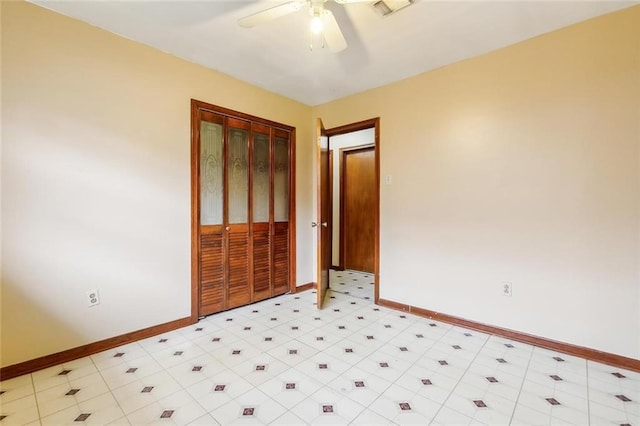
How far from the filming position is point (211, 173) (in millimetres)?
3111

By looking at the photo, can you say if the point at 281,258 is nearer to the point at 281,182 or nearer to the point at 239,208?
the point at 239,208

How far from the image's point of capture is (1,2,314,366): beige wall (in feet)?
6.60

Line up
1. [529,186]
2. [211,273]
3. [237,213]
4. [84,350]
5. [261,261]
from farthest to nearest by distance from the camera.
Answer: [261,261], [237,213], [211,273], [529,186], [84,350]

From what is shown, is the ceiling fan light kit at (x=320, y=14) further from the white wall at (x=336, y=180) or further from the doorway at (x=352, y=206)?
the white wall at (x=336, y=180)

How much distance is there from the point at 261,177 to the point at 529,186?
282 cm

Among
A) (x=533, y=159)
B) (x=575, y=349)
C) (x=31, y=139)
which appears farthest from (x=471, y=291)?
(x=31, y=139)

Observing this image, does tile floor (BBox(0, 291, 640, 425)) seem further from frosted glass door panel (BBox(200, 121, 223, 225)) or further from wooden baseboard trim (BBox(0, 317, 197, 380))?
frosted glass door panel (BBox(200, 121, 223, 225))

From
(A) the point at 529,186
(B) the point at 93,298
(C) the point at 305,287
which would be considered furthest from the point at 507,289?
(B) the point at 93,298

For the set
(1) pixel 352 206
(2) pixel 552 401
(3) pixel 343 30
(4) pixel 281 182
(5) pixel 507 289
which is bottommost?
(2) pixel 552 401

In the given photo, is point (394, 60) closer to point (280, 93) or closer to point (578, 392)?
point (280, 93)

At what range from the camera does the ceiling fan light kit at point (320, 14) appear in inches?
68.6

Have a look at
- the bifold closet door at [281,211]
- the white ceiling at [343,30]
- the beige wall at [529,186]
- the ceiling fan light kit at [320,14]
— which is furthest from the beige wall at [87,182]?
the beige wall at [529,186]

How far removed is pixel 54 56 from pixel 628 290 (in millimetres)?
4651

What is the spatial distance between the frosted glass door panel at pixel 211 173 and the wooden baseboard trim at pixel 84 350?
106 cm
